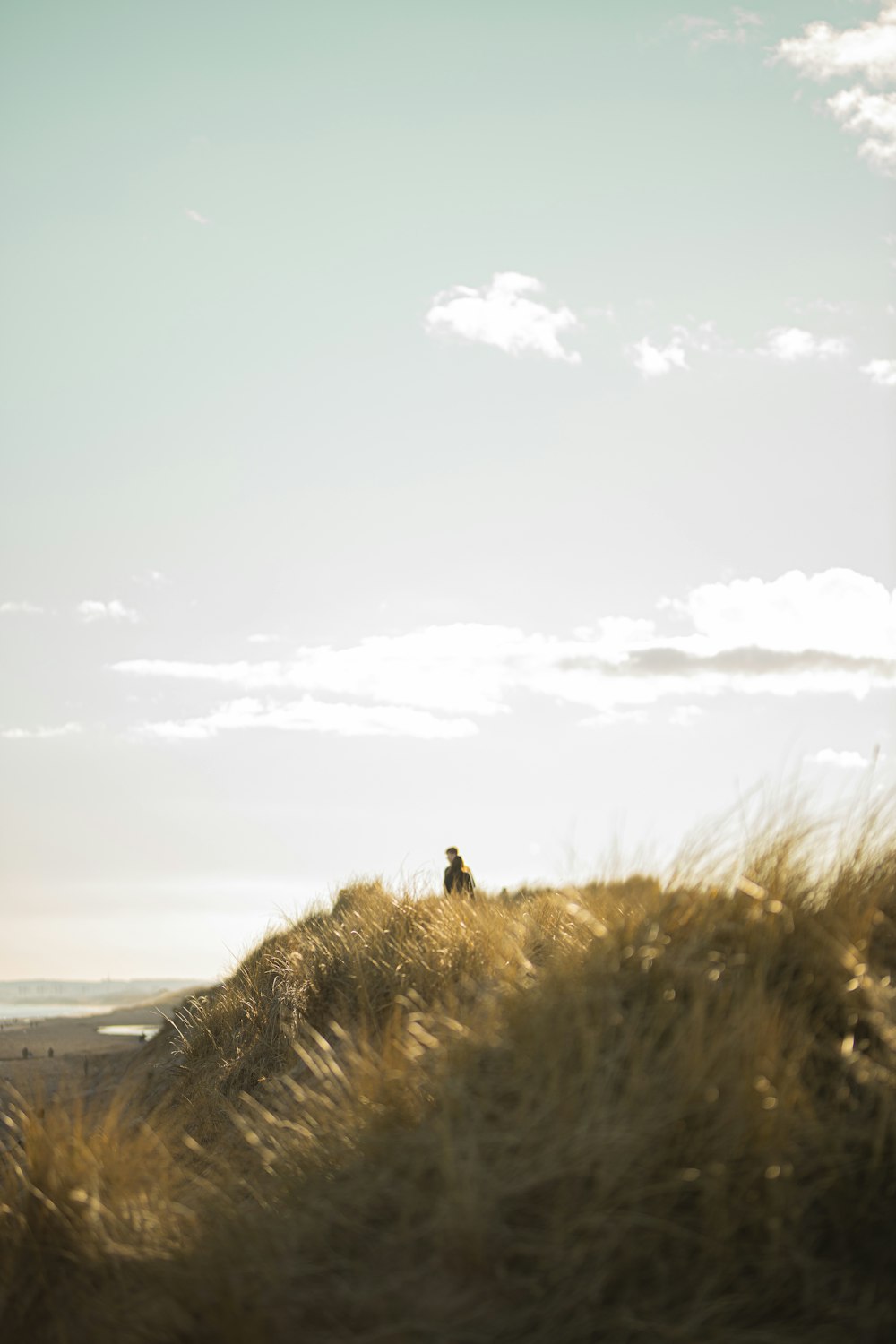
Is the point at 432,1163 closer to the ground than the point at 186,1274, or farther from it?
farther from it

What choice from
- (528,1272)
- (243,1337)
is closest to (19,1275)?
(243,1337)

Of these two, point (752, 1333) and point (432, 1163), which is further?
point (432, 1163)

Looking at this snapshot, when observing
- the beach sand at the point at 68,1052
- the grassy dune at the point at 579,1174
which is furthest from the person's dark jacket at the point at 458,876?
the grassy dune at the point at 579,1174

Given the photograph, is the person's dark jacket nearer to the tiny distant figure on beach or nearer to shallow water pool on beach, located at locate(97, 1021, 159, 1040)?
the tiny distant figure on beach

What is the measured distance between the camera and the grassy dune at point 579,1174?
13.1 ft

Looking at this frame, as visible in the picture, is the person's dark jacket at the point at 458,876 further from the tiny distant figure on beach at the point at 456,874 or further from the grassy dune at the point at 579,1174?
the grassy dune at the point at 579,1174

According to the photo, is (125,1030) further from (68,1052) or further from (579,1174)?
(579,1174)

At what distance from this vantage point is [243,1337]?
4.04 m

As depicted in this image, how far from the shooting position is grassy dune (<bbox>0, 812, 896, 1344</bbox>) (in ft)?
13.1

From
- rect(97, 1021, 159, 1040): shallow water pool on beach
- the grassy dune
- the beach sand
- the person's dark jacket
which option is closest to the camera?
the grassy dune

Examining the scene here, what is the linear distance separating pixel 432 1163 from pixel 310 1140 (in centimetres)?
119

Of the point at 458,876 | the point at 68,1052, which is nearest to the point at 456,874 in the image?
the point at 458,876

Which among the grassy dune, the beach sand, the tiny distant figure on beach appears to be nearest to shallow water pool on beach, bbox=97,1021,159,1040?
the beach sand

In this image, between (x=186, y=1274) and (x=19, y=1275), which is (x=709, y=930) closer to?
(x=186, y=1274)
